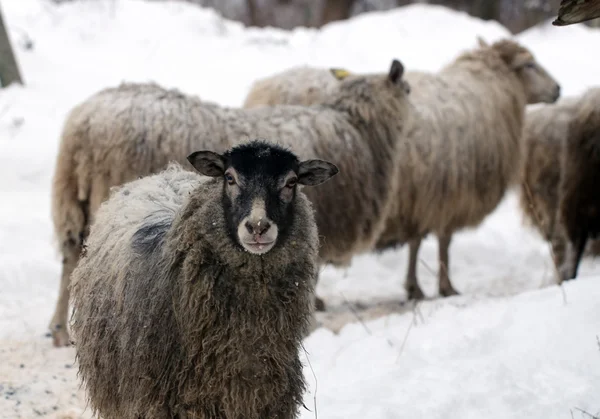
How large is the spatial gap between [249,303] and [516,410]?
1558 millimetres

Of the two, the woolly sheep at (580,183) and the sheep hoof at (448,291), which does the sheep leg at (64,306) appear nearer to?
the sheep hoof at (448,291)

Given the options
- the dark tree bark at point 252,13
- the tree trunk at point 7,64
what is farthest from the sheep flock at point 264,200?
the dark tree bark at point 252,13

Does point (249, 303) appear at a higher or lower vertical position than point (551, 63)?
higher

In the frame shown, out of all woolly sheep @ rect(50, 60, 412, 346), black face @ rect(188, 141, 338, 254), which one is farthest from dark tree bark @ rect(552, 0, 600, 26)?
woolly sheep @ rect(50, 60, 412, 346)

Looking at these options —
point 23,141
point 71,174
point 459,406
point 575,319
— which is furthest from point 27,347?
point 23,141

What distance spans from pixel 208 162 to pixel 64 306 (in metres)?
3.00

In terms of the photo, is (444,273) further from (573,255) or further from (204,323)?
(204,323)

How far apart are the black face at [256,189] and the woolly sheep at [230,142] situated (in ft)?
7.42

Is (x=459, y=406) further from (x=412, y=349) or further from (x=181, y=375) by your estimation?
(x=181, y=375)

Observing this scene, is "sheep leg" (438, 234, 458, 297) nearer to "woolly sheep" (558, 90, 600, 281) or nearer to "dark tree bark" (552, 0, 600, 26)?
"woolly sheep" (558, 90, 600, 281)

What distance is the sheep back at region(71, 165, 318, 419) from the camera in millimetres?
2855

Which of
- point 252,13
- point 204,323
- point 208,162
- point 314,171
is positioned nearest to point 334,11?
point 252,13

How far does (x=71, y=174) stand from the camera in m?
5.35

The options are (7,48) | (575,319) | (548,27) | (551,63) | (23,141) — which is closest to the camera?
(575,319)
